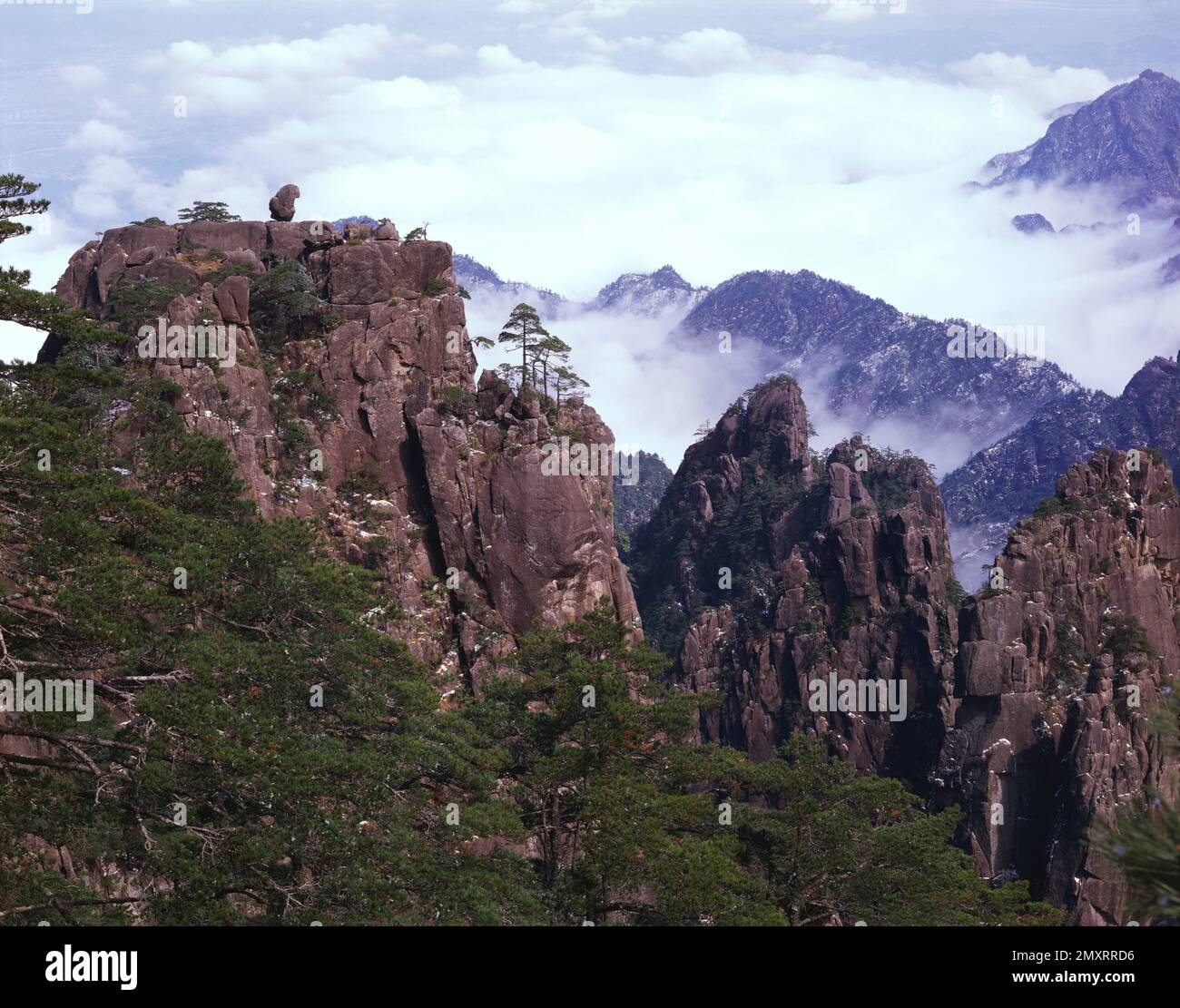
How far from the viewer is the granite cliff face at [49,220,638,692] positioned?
68062 mm

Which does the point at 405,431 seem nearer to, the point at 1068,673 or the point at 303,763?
the point at 303,763

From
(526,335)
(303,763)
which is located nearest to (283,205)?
(526,335)

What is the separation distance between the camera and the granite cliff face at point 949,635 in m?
97.8

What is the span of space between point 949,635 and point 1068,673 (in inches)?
594

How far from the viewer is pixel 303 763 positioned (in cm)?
2244

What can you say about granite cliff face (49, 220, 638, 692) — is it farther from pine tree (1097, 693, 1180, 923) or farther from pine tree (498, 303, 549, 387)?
pine tree (1097, 693, 1180, 923)

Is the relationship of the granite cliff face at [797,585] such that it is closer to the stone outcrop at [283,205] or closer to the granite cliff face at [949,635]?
the granite cliff face at [949,635]

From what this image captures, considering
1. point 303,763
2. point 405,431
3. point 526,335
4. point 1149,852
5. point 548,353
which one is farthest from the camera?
point 548,353

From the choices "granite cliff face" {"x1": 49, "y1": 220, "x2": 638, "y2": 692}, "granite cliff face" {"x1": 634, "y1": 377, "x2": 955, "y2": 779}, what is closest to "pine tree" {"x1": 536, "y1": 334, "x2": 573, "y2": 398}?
"granite cliff face" {"x1": 49, "y1": 220, "x2": 638, "y2": 692}

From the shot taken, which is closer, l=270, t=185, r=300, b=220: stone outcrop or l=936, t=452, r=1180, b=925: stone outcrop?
l=270, t=185, r=300, b=220: stone outcrop

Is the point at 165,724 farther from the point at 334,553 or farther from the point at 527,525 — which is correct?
the point at 527,525

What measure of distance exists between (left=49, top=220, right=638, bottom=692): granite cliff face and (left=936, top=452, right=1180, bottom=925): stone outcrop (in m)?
41.8

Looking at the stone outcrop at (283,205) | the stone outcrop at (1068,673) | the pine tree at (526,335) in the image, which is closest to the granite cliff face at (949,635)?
the stone outcrop at (1068,673)

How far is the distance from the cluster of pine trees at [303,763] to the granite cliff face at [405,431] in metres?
27.9
